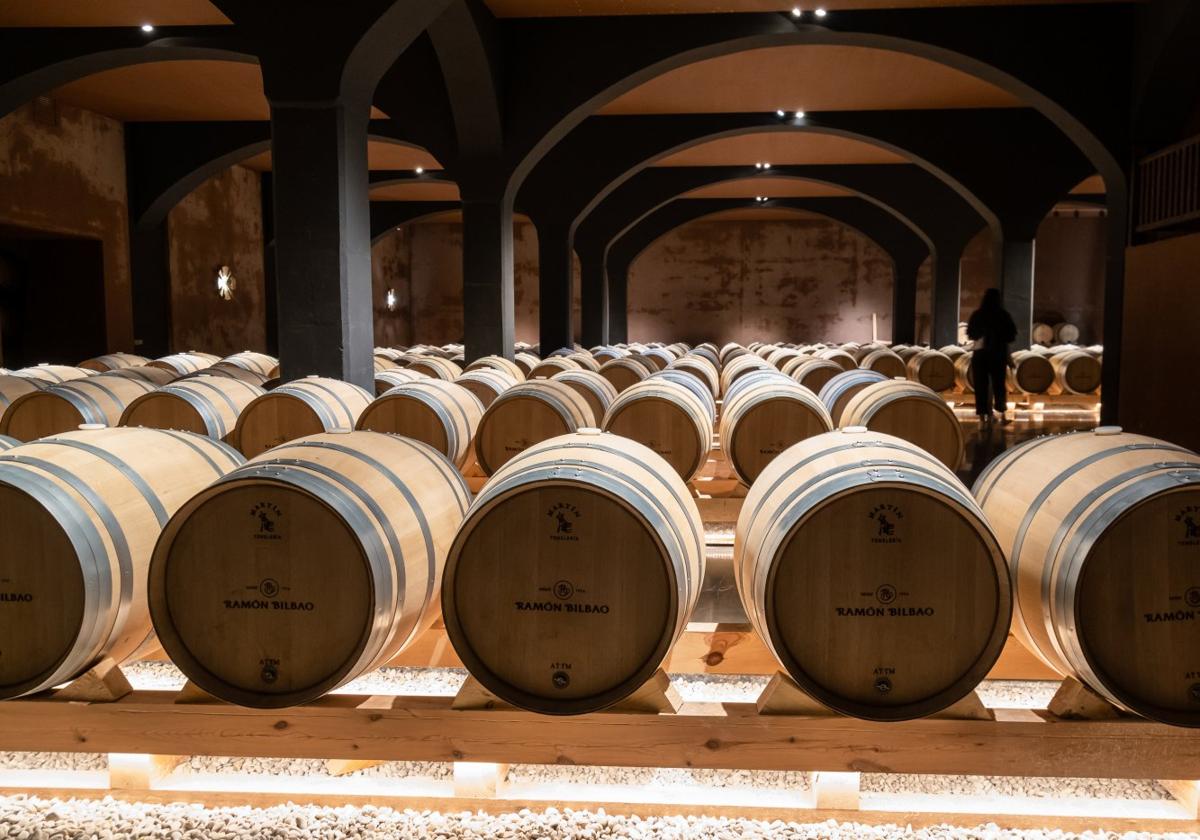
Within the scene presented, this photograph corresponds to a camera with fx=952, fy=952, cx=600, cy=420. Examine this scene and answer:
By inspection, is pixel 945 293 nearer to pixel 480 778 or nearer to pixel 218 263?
pixel 218 263

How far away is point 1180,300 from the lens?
8.24m

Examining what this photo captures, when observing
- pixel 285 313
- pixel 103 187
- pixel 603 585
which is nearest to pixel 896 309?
pixel 103 187

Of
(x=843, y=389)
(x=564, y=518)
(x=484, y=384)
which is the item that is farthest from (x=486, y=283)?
(x=564, y=518)

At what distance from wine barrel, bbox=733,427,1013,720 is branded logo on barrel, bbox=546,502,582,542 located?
19.0 inches

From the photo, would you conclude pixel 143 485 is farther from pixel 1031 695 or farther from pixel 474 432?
pixel 1031 695

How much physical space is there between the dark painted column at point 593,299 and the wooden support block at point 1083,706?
16.5 m

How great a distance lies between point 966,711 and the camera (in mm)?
2410

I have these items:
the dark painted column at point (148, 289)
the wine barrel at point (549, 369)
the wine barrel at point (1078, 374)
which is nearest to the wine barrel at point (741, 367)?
the wine barrel at point (549, 369)

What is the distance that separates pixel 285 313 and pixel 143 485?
3.92 meters

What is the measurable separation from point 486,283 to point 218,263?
8781 mm

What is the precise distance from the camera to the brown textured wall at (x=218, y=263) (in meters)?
16.3

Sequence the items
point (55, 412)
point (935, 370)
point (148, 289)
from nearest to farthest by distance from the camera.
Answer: point (55, 412)
point (935, 370)
point (148, 289)

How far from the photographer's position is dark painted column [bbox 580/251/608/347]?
1898cm

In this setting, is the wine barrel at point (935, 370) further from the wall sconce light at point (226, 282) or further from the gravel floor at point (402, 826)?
the wall sconce light at point (226, 282)
